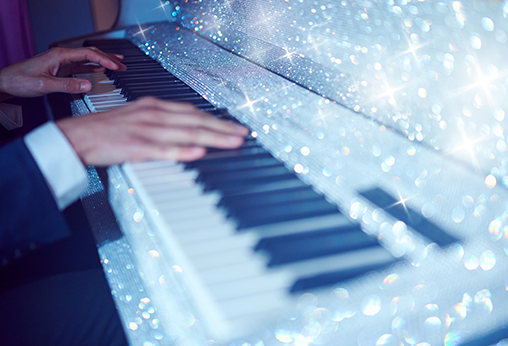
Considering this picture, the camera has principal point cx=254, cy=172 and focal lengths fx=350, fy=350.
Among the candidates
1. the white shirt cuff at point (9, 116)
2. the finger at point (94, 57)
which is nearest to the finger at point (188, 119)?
the finger at point (94, 57)

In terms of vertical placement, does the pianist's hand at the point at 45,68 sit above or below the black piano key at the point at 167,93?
above

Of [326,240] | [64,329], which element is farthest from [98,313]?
[326,240]

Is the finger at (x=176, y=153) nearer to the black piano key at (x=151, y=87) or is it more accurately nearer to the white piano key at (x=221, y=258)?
the white piano key at (x=221, y=258)

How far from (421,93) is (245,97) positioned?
376 mm

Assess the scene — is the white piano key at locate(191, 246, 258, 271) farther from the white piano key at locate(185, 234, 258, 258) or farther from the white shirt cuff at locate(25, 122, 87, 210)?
the white shirt cuff at locate(25, 122, 87, 210)

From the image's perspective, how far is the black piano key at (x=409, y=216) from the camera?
0.44 m

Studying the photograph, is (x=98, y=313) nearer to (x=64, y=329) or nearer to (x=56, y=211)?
(x=64, y=329)

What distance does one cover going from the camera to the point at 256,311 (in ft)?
1.22

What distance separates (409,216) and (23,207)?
0.57m

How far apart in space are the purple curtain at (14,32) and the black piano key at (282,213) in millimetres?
2671

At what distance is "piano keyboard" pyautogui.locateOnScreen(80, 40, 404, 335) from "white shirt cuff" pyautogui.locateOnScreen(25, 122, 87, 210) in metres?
0.10

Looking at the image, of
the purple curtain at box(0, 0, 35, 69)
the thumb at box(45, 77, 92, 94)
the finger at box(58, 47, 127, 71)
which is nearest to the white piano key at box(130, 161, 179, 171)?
the thumb at box(45, 77, 92, 94)

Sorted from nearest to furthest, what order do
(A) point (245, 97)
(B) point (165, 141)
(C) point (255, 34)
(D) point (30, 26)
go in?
1. (B) point (165, 141)
2. (A) point (245, 97)
3. (C) point (255, 34)
4. (D) point (30, 26)

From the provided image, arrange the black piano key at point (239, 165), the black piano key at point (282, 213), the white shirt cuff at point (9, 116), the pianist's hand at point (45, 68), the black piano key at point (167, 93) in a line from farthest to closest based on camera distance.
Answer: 1. the white shirt cuff at point (9, 116)
2. the pianist's hand at point (45, 68)
3. the black piano key at point (167, 93)
4. the black piano key at point (239, 165)
5. the black piano key at point (282, 213)
